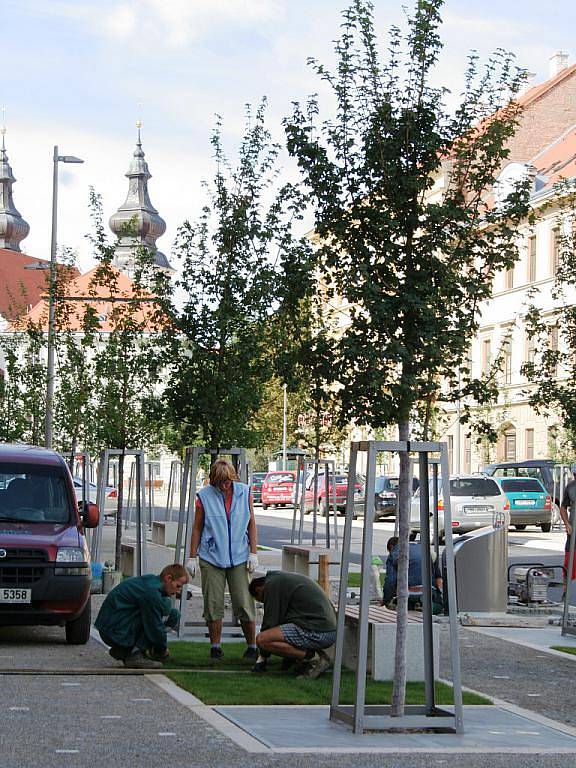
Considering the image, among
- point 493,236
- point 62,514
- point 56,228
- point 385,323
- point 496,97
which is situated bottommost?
point 62,514

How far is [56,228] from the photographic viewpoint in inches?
1538

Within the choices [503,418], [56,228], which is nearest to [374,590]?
[56,228]

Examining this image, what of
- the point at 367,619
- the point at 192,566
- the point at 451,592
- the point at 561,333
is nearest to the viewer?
the point at 367,619

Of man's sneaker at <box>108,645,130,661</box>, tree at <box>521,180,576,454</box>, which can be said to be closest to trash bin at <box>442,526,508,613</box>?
tree at <box>521,180,576,454</box>

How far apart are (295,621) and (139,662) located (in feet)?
4.50

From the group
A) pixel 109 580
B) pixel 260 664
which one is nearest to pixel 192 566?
pixel 260 664

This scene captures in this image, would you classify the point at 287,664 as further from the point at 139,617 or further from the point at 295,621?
the point at 139,617

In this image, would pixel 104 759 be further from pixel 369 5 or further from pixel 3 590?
pixel 3 590

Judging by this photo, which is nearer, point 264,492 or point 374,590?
point 374,590

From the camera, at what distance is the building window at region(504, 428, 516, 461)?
68688 mm

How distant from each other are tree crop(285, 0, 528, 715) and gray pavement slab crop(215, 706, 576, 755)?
50cm

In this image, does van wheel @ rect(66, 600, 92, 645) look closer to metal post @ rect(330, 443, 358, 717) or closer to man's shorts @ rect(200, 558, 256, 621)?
man's shorts @ rect(200, 558, 256, 621)

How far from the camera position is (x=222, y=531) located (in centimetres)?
1330

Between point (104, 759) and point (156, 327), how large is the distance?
12794 mm
